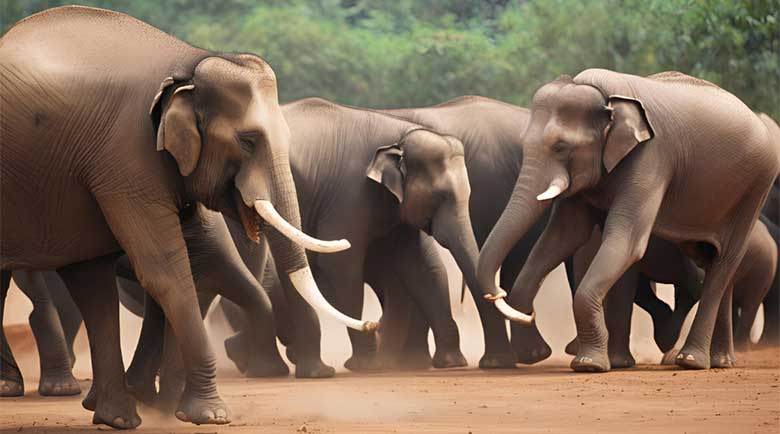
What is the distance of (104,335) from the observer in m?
8.06

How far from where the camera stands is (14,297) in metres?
15.6

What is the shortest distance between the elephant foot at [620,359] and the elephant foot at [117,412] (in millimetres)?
4498

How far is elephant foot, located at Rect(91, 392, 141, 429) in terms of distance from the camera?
26.0 ft

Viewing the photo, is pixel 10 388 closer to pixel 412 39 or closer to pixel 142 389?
pixel 142 389

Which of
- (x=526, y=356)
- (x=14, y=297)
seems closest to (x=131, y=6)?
(x=14, y=297)

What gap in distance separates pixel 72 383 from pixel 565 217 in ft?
11.8

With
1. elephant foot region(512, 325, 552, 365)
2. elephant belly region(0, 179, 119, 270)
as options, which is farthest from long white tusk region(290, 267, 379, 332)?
elephant foot region(512, 325, 552, 365)

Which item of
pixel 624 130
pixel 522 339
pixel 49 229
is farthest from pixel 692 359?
pixel 49 229

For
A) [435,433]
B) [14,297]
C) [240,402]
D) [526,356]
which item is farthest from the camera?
[14,297]

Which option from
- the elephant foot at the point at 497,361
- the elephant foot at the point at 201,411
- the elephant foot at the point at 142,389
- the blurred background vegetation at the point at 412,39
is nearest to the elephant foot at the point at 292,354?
the elephant foot at the point at 497,361

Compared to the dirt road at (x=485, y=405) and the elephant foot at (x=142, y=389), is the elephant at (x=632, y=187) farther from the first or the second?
the elephant foot at (x=142, y=389)

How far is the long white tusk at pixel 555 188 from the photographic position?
35.0 feet

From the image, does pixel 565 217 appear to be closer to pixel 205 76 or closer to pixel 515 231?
pixel 515 231

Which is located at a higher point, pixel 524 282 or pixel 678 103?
pixel 678 103
